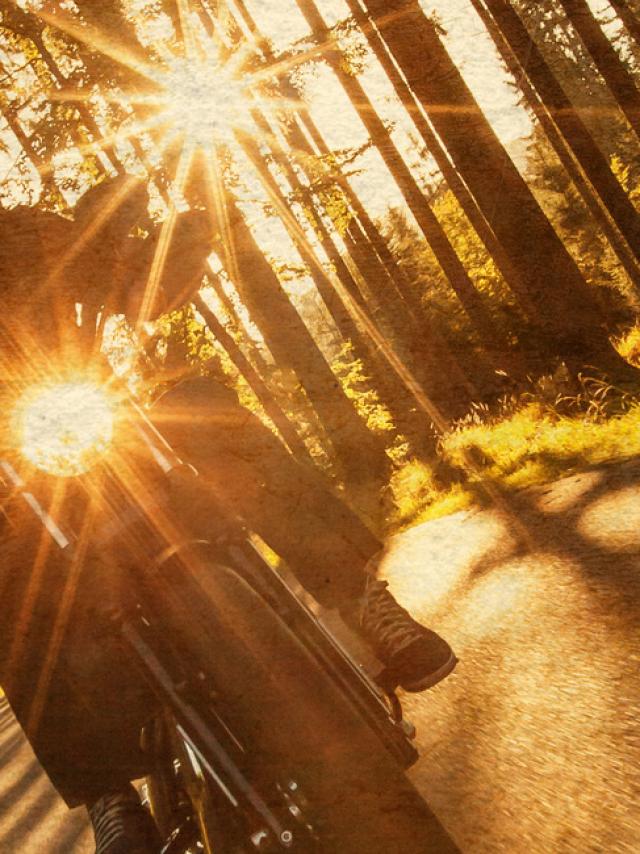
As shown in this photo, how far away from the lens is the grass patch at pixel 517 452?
5.88 meters

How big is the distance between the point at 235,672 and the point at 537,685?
157cm

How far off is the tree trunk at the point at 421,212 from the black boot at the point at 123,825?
462 inches

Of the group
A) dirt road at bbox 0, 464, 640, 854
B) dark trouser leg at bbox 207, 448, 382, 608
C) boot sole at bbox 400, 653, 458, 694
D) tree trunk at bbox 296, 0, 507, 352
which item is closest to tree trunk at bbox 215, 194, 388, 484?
tree trunk at bbox 296, 0, 507, 352

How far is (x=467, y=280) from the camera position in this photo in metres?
15.2

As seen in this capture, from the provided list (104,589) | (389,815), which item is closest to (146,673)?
(104,589)

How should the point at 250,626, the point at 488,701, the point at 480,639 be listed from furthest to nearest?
the point at 480,639 < the point at 488,701 < the point at 250,626

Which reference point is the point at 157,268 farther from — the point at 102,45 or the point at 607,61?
the point at 607,61

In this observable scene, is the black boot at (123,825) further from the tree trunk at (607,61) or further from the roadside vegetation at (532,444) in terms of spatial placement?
the tree trunk at (607,61)

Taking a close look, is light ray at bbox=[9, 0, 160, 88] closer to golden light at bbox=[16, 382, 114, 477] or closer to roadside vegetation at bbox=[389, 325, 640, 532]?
roadside vegetation at bbox=[389, 325, 640, 532]

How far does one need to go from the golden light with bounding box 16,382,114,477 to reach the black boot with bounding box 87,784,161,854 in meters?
1.41

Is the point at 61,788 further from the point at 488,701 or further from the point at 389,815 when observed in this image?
the point at 488,701

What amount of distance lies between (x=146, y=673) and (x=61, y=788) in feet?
3.00

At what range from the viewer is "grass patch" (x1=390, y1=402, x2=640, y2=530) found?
588 centimetres

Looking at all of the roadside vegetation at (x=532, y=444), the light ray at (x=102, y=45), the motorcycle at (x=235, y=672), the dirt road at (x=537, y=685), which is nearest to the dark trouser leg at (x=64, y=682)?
the motorcycle at (x=235, y=672)
